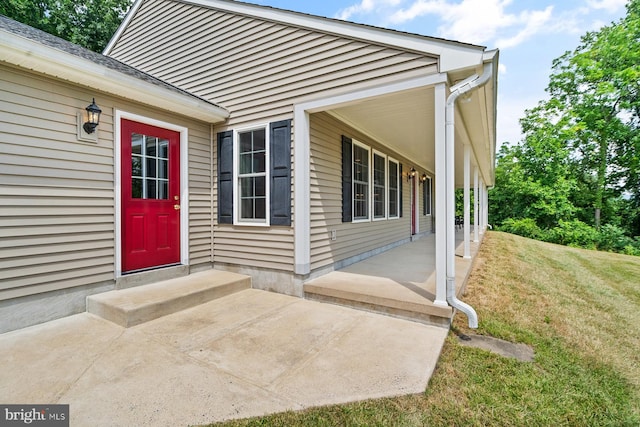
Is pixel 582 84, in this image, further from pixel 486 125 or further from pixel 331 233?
pixel 331 233

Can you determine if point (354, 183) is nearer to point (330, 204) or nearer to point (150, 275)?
point (330, 204)

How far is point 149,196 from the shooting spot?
3.98 m

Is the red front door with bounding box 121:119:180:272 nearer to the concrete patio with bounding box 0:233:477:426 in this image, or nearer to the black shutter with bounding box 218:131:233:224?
the black shutter with bounding box 218:131:233:224

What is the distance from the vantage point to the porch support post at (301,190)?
3934 mm

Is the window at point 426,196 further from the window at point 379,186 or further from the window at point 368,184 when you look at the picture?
the window at point 379,186

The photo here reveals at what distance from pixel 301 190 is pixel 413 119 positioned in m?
2.37

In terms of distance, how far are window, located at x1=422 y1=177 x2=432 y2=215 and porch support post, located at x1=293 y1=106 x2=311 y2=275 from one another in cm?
782

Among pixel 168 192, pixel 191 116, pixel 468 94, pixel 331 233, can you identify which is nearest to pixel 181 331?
pixel 168 192

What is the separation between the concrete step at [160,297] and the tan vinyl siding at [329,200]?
1.27 metres

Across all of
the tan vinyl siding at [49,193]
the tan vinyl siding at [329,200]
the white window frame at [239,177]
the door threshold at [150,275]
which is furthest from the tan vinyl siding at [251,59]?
the door threshold at [150,275]

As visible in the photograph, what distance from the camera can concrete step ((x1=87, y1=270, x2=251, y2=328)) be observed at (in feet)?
9.87

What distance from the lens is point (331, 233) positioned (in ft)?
15.5

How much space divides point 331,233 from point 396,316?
1.83m

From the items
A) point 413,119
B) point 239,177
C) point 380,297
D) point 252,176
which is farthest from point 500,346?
point 239,177
